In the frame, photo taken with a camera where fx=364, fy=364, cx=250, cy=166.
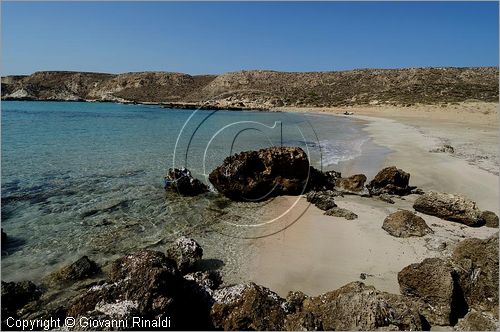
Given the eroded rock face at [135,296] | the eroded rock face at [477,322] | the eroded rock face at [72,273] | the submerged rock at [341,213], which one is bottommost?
the eroded rock face at [477,322]

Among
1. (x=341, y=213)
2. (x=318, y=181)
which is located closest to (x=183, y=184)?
(x=318, y=181)

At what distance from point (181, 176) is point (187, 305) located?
7308mm

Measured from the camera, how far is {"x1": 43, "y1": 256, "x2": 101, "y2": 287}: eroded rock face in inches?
258

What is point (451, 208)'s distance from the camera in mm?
9289

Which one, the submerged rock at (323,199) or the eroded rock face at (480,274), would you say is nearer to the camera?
the eroded rock face at (480,274)

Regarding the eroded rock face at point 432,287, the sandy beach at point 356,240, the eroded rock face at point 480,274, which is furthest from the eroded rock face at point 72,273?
the eroded rock face at point 480,274

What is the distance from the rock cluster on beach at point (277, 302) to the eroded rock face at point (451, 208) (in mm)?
3268

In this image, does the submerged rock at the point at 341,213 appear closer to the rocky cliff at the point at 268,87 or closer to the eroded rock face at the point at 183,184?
the eroded rock face at the point at 183,184

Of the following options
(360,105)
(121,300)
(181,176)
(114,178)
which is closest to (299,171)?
(181,176)

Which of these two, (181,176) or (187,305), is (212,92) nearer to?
(181,176)

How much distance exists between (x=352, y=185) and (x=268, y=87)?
93.7 metres

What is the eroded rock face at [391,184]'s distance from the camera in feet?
38.7

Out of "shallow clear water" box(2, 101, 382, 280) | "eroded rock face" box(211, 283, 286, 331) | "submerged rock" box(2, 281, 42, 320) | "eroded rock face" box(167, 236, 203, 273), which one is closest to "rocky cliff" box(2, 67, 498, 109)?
"shallow clear water" box(2, 101, 382, 280)

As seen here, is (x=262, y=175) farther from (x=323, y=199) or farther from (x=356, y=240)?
(x=356, y=240)
